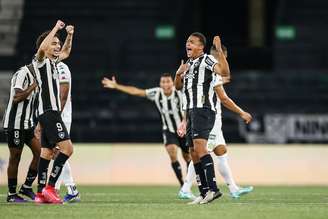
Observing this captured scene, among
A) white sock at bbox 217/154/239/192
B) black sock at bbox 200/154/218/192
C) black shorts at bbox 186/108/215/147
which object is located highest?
black shorts at bbox 186/108/215/147

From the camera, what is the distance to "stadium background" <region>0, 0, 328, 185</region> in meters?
19.1

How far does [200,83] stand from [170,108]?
14.1ft

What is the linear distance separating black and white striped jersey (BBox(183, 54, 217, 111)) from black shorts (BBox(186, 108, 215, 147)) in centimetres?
6

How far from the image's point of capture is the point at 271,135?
1983 centimetres

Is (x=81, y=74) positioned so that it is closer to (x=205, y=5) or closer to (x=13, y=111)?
(x=205, y=5)

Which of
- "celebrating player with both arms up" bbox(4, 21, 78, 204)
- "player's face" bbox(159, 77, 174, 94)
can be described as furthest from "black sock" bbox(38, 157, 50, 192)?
"player's face" bbox(159, 77, 174, 94)

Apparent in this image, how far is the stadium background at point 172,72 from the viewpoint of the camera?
62.7ft

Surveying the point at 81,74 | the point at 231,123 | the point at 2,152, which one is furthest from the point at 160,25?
the point at 2,152

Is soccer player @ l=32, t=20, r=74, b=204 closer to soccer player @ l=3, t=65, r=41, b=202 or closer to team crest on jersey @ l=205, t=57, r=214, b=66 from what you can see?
soccer player @ l=3, t=65, r=41, b=202

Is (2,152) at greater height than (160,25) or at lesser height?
lesser

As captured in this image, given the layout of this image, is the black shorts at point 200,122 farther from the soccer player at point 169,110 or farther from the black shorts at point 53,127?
the soccer player at point 169,110

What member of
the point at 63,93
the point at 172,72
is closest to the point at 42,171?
the point at 63,93

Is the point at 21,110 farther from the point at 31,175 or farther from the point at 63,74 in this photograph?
the point at 31,175

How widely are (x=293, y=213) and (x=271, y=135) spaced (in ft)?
33.8
